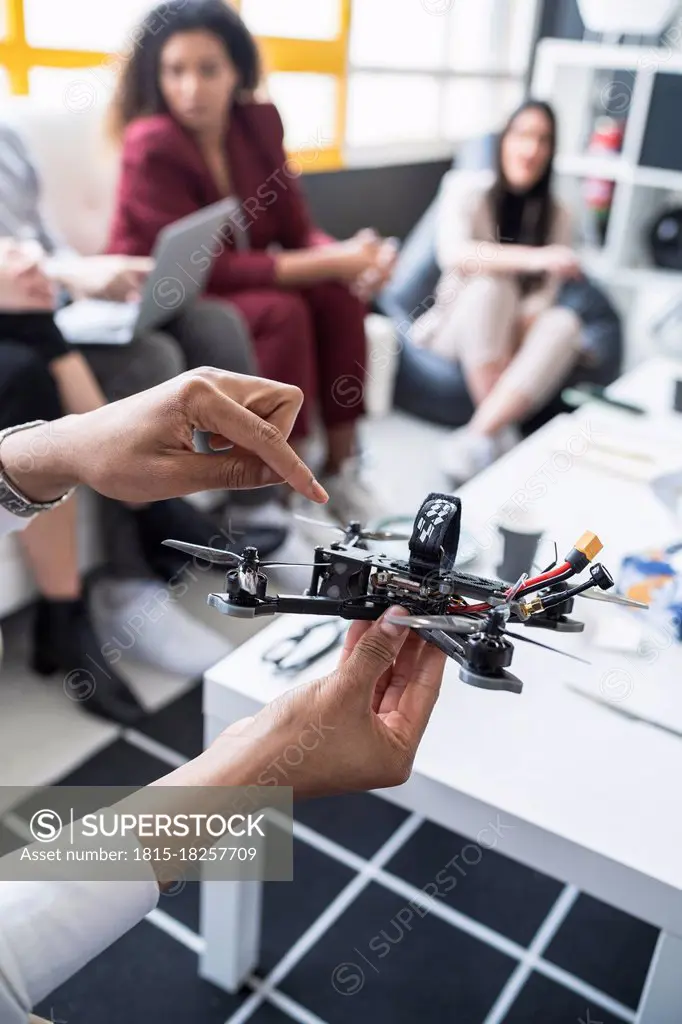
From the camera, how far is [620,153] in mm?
3322

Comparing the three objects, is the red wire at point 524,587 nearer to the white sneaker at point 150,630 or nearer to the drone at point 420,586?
the drone at point 420,586

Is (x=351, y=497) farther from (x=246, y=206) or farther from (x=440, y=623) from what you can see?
(x=440, y=623)

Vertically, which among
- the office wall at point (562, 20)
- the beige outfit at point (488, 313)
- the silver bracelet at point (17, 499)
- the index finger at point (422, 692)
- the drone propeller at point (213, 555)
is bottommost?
the beige outfit at point (488, 313)

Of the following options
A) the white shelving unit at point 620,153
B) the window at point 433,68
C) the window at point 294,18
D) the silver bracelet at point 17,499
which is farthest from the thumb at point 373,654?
the window at point 433,68

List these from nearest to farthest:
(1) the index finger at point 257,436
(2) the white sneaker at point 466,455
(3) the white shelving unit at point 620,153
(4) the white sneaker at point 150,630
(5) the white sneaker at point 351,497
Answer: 1. (1) the index finger at point 257,436
2. (4) the white sneaker at point 150,630
3. (5) the white sneaker at point 351,497
4. (2) the white sneaker at point 466,455
5. (3) the white shelving unit at point 620,153

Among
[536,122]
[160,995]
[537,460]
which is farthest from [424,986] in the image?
[536,122]

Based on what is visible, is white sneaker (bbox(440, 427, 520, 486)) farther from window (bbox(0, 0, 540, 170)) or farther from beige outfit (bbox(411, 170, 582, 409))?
window (bbox(0, 0, 540, 170))

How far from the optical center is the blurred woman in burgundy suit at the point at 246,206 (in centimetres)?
197

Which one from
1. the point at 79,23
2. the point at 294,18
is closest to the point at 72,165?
the point at 79,23

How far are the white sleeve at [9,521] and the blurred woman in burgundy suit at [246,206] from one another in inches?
37.2

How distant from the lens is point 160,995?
1.13 metres

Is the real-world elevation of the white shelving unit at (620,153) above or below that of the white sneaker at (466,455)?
above

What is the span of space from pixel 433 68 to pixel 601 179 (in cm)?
82

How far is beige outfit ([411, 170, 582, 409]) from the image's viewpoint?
8.45 feet
